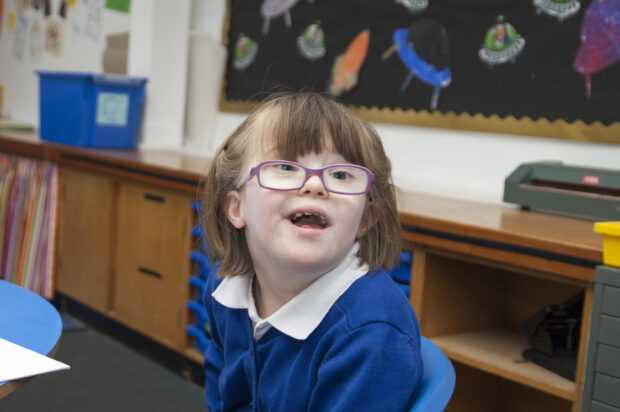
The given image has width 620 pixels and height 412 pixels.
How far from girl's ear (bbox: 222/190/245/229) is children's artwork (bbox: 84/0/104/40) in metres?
3.29

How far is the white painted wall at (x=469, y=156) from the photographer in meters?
2.16

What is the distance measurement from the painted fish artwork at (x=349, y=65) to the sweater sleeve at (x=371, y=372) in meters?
1.96

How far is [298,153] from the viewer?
0.98m

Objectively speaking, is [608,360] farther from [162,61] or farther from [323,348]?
[162,61]

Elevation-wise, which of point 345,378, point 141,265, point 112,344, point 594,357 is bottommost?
point 112,344

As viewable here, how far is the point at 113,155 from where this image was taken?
2.98 meters

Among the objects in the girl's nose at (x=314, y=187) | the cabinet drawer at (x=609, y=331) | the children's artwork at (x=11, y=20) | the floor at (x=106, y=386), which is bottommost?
the floor at (x=106, y=386)

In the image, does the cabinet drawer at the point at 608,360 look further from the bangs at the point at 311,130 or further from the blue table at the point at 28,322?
the blue table at the point at 28,322

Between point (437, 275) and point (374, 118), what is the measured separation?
100 centimetres

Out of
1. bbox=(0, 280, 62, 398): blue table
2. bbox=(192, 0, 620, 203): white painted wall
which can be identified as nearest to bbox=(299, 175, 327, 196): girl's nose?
bbox=(0, 280, 62, 398): blue table

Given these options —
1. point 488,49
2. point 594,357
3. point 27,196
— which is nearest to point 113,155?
point 27,196

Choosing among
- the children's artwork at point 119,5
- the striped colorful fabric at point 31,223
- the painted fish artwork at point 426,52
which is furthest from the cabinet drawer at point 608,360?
the children's artwork at point 119,5

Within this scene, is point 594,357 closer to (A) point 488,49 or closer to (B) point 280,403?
(B) point 280,403

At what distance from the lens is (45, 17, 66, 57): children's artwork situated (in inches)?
178
